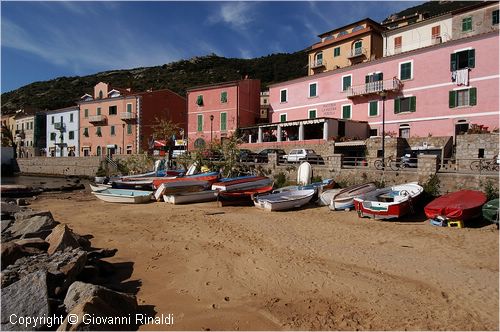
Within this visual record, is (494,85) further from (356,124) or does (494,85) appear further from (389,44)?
(389,44)

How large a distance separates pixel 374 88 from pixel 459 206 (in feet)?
64.3

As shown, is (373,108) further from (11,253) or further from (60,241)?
(11,253)

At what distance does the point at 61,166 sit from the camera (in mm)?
53156

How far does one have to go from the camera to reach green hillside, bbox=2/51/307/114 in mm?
98125

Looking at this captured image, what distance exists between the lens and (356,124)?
30.9 m

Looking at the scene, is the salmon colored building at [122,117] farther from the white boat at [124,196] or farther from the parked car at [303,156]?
the parked car at [303,156]

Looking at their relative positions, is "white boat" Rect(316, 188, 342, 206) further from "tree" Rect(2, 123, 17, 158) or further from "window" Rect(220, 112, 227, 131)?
"tree" Rect(2, 123, 17, 158)

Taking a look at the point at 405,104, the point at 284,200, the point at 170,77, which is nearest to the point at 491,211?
the point at 284,200

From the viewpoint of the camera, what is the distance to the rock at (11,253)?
7426 mm

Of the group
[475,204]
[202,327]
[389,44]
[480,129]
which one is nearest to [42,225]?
[202,327]

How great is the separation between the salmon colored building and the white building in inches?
79.2

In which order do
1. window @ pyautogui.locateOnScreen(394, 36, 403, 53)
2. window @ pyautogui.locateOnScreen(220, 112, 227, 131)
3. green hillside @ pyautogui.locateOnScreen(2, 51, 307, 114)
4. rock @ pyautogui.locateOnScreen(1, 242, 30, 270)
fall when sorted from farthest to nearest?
green hillside @ pyautogui.locateOnScreen(2, 51, 307, 114) < window @ pyautogui.locateOnScreen(220, 112, 227, 131) < window @ pyautogui.locateOnScreen(394, 36, 403, 53) < rock @ pyautogui.locateOnScreen(1, 242, 30, 270)

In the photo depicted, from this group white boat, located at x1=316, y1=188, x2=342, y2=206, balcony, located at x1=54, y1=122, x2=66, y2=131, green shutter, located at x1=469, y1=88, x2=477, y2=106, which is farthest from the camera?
balcony, located at x1=54, y1=122, x2=66, y2=131

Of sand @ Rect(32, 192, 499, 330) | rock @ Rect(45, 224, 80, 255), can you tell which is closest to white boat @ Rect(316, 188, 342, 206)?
sand @ Rect(32, 192, 499, 330)
